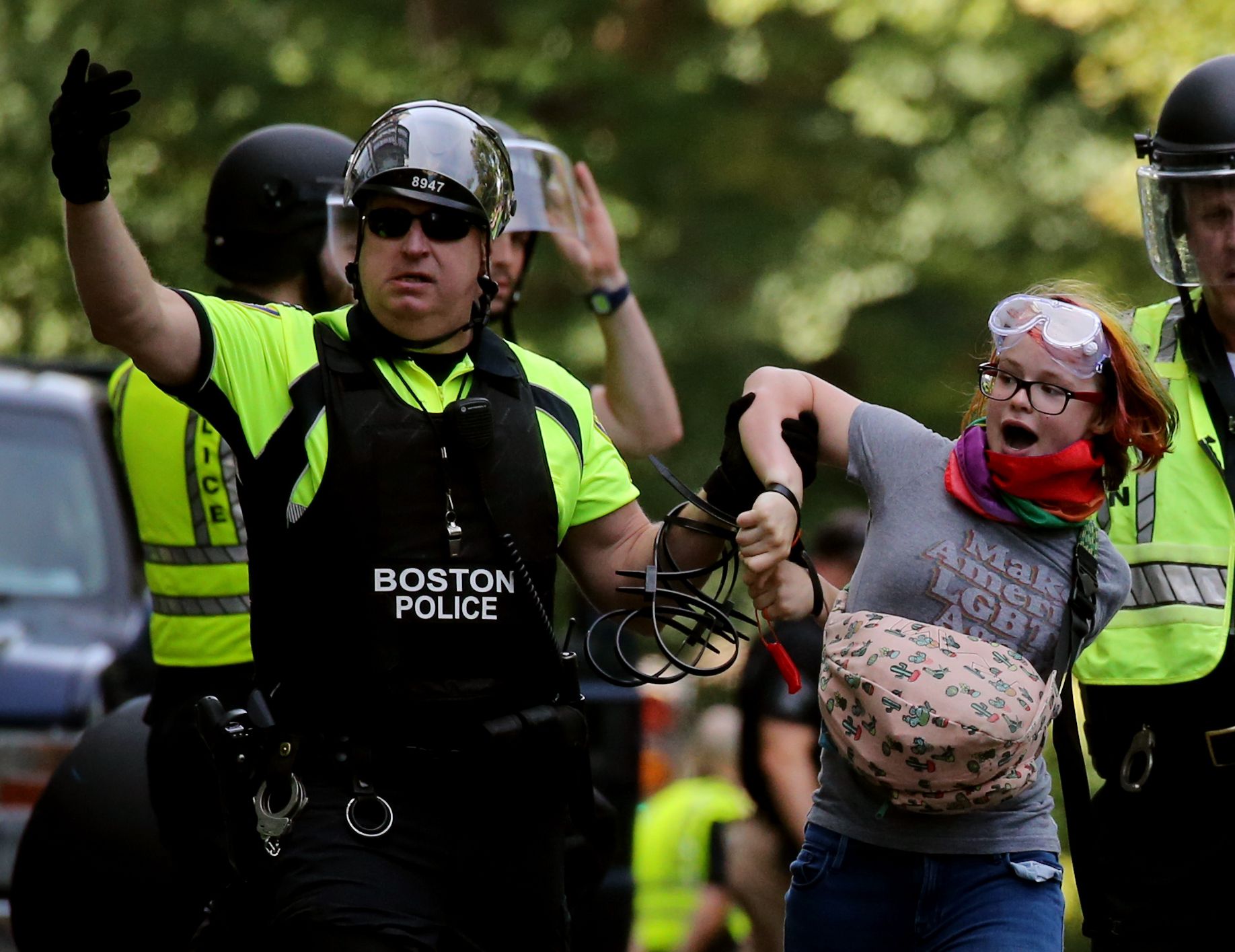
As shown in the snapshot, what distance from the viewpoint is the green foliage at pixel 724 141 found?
1252 cm

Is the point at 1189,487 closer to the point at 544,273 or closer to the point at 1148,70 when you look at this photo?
the point at 1148,70

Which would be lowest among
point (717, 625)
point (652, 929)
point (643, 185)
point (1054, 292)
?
point (652, 929)

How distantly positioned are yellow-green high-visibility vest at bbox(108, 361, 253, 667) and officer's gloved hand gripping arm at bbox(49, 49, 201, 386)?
1122mm

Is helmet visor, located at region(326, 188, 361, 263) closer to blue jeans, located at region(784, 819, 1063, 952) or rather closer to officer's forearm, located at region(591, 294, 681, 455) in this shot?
officer's forearm, located at region(591, 294, 681, 455)

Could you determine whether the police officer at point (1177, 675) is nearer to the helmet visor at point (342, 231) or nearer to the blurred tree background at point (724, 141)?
the helmet visor at point (342, 231)

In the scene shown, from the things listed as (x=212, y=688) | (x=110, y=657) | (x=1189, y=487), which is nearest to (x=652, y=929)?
(x=110, y=657)

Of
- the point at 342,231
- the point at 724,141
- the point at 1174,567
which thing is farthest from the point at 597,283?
the point at 724,141

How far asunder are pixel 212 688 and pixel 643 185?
942 cm

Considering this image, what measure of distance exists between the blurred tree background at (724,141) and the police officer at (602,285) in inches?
260

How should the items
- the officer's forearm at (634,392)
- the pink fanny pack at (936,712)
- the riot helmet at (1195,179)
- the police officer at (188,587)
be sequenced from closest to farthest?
the pink fanny pack at (936,712) → the riot helmet at (1195,179) → the police officer at (188,587) → the officer's forearm at (634,392)

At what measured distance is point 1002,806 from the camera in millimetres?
3814

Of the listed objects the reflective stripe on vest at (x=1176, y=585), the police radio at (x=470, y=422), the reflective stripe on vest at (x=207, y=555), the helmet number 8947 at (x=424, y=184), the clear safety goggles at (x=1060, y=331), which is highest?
the helmet number 8947 at (x=424, y=184)

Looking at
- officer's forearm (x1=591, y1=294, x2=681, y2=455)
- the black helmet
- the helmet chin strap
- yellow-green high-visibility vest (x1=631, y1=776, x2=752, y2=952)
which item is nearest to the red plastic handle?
the helmet chin strap

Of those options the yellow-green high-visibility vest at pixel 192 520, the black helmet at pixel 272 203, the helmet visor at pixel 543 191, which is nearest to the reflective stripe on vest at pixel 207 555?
the yellow-green high-visibility vest at pixel 192 520
